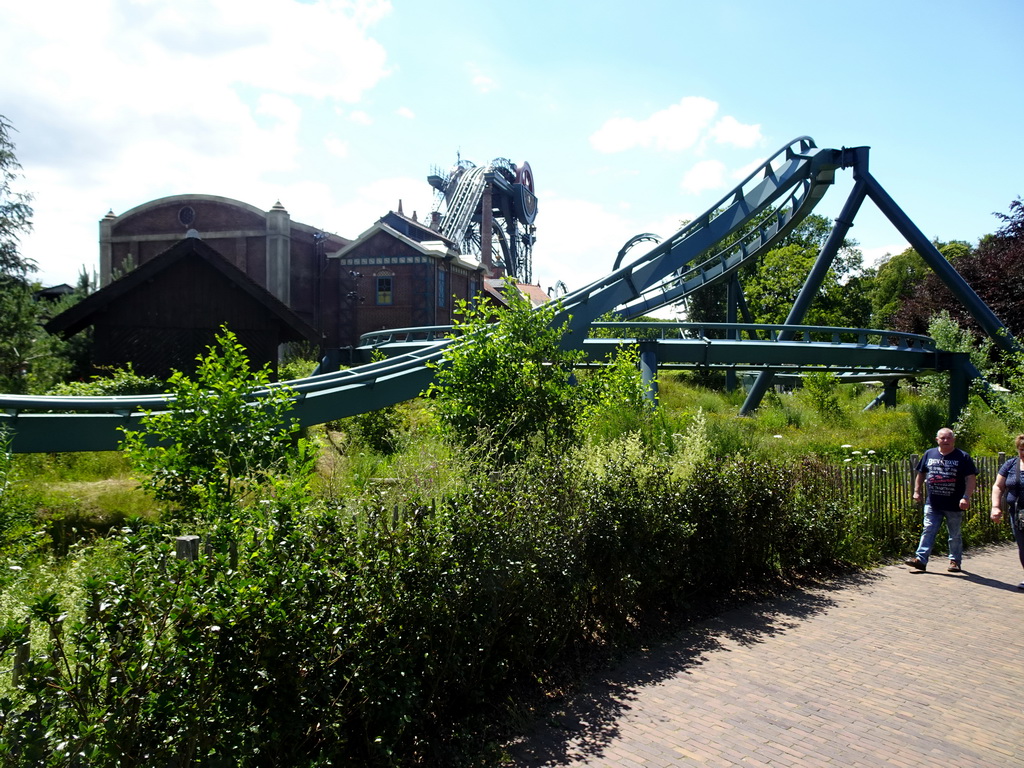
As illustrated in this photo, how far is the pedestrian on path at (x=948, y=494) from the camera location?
8234 millimetres

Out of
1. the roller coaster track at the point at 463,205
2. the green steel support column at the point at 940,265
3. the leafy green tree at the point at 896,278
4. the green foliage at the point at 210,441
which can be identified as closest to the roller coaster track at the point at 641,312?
the green steel support column at the point at 940,265

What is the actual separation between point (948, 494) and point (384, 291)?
29492 millimetres

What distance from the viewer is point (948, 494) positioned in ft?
27.1

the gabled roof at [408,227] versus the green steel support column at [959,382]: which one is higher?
the gabled roof at [408,227]

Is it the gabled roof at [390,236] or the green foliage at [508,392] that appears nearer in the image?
the green foliage at [508,392]

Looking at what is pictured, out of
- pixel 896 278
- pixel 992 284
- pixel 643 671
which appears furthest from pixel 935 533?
pixel 896 278

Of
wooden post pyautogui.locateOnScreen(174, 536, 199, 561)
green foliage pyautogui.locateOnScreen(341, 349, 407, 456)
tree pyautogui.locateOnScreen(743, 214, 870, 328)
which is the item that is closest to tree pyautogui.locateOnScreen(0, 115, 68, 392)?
green foliage pyautogui.locateOnScreen(341, 349, 407, 456)

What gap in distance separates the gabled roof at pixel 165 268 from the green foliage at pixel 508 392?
974 centimetres

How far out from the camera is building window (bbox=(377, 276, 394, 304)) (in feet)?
115

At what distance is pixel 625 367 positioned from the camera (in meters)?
11.3

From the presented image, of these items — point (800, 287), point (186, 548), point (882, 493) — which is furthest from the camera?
point (800, 287)

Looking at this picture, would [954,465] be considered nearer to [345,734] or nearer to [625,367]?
[625,367]

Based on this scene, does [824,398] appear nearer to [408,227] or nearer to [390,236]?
[390,236]

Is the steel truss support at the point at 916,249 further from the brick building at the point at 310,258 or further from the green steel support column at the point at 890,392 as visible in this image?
the brick building at the point at 310,258
